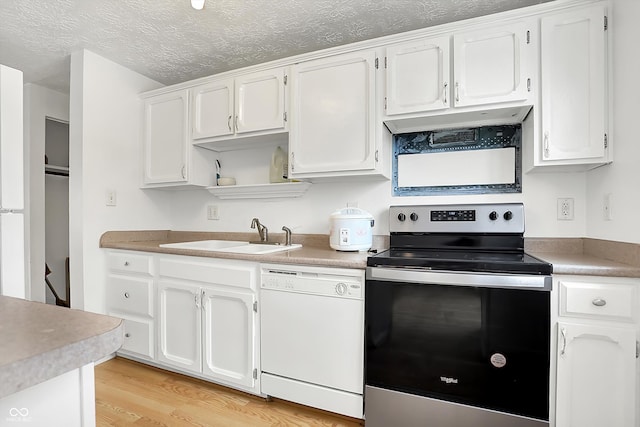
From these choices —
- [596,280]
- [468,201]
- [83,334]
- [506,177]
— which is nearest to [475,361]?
[596,280]

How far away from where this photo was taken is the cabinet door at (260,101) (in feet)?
6.88

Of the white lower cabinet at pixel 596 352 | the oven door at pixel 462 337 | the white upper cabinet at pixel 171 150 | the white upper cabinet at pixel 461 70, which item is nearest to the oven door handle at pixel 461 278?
the oven door at pixel 462 337

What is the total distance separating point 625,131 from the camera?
138 centimetres

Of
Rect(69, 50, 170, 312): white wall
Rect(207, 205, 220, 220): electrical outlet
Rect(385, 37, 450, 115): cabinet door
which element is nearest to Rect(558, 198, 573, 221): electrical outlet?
Rect(385, 37, 450, 115): cabinet door

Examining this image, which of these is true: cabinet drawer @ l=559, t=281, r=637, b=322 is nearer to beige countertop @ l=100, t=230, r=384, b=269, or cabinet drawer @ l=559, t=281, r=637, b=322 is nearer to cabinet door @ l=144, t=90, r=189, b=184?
beige countertop @ l=100, t=230, r=384, b=269

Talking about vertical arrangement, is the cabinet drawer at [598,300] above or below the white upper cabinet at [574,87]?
below

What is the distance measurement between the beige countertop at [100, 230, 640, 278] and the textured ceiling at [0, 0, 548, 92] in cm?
136

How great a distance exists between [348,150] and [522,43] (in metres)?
1.02

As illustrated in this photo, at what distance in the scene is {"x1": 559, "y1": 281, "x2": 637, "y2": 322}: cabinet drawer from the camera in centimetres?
123

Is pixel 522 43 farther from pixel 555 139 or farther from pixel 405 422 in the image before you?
pixel 405 422

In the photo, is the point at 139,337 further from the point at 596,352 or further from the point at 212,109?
the point at 596,352

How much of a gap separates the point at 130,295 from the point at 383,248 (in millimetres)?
1843

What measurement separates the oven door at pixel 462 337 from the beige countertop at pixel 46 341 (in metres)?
1.20

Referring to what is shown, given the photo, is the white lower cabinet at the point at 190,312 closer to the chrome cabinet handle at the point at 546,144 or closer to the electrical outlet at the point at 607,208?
the chrome cabinet handle at the point at 546,144
